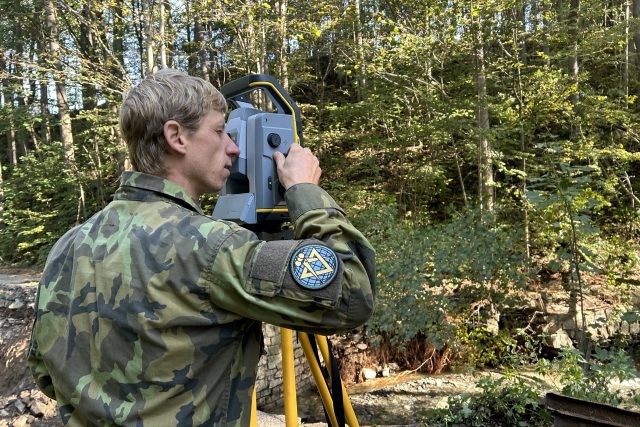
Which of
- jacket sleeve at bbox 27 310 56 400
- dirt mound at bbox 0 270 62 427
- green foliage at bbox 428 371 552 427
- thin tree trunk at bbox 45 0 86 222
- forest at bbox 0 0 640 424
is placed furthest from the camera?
thin tree trunk at bbox 45 0 86 222

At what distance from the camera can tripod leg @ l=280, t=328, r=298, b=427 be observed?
55.0 inches

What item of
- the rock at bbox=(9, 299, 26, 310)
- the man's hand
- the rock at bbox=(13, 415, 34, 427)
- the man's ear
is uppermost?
the man's ear

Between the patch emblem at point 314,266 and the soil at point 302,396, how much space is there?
4.86 metres

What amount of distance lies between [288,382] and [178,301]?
699 mm

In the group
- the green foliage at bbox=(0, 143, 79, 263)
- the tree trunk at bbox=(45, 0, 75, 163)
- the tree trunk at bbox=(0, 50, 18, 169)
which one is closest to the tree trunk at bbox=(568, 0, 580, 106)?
the tree trunk at bbox=(45, 0, 75, 163)

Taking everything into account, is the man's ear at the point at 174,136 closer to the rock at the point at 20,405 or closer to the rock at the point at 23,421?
the rock at the point at 23,421

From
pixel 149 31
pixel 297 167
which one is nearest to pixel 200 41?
pixel 149 31

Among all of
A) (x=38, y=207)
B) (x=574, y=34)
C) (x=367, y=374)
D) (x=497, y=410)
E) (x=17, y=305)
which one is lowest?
(x=367, y=374)

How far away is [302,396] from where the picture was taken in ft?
23.1

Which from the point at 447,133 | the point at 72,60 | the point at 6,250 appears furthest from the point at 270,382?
the point at 6,250

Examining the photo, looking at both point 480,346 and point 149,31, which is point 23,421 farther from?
point 149,31

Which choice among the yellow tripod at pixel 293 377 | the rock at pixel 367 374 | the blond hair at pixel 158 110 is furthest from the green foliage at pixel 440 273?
the blond hair at pixel 158 110

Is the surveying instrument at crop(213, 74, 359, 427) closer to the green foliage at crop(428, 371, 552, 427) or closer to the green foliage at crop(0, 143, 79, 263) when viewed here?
the green foliage at crop(428, 371, 552, 427)

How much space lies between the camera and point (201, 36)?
10.4 m
